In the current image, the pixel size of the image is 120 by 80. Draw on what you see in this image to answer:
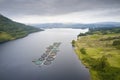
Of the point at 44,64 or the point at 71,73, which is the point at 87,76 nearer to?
the point at 71,73

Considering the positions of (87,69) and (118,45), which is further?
(118,45)

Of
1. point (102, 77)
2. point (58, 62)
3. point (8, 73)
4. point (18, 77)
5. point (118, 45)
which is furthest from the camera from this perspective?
point (118, 45)

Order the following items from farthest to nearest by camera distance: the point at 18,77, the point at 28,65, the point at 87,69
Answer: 1. the point at 28,65
2. the point at 87,69
3. the point at 18,77

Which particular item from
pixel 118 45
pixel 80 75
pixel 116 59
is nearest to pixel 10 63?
pixel 80 75

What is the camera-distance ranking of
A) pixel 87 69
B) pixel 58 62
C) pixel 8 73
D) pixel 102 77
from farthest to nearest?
pixel 58 62
pixel 87 69
pixel 8 73
pixel 102 77

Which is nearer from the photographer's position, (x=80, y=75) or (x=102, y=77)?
(x=102, y=77)

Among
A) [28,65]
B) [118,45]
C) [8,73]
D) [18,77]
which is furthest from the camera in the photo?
[118,45]

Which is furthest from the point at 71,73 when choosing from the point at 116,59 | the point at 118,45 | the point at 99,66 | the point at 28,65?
the point at 118,45

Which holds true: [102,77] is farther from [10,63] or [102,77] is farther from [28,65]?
[10,63]
